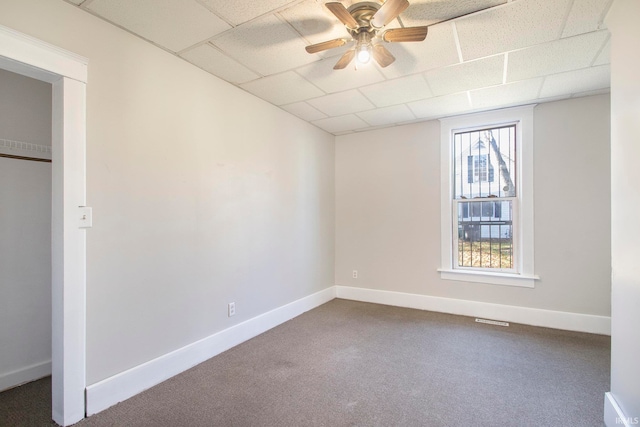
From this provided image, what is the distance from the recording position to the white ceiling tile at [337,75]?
2598 millimetres

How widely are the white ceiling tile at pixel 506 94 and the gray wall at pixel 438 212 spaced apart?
1.21ft

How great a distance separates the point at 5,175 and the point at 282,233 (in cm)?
245

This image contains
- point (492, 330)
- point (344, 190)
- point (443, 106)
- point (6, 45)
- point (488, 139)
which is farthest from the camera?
point (344, 190)

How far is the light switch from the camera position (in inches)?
73.7

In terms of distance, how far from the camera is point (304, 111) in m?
3.71

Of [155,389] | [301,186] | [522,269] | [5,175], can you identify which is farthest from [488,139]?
[5,175]

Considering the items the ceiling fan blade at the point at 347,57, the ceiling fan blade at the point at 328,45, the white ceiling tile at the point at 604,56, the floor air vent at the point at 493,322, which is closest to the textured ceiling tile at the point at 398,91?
the ceiling fan blade at the point at 347,57

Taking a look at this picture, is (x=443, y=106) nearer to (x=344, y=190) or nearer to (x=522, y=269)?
(x=344, y=190)

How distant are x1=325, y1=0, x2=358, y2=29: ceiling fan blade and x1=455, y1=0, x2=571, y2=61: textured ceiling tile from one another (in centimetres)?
78

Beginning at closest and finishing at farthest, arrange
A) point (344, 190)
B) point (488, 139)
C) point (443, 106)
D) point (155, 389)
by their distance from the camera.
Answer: point (155, 389) → point (443, 106) → point (488, 139) → point (344, 190)

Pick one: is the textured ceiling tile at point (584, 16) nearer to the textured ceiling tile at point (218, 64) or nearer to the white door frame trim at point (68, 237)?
the textured ceiling tile at point (218, 64)

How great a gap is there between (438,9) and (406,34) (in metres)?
0.28

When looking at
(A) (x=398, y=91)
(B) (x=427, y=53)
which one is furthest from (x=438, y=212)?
(B) (x=427, y=53)

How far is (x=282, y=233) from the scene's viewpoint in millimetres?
3645
